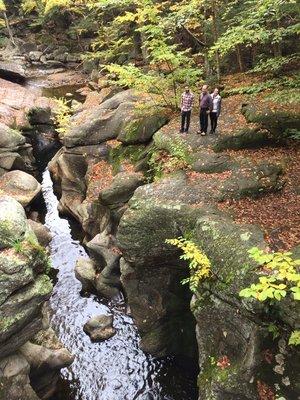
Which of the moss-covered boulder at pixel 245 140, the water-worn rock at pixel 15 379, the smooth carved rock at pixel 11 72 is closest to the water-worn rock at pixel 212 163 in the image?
the moss-covered boulder at pixel 245 140

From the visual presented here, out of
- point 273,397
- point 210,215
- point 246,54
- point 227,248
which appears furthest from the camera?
point 246,54

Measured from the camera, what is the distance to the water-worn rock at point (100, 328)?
1758cm

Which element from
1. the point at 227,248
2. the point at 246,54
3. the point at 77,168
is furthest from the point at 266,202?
the point at 246,54

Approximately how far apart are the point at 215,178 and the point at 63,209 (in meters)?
14.0

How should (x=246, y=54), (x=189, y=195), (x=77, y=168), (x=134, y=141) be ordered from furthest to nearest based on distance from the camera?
1. (x=246, y=54)
2. (x=77, y=168)
3. (x=134, y=141)
4. (x=189, y=195)

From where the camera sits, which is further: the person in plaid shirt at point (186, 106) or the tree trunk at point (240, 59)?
the tree trunk at point (240, 59)

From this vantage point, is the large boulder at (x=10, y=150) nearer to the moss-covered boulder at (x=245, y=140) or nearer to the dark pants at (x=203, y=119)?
the dark pants at (x=203, y=119)

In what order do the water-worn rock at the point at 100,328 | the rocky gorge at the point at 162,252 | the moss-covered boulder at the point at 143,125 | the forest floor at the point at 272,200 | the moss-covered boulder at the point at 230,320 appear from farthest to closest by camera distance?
the moss-covered boulder at the point at 143,125 < the water-worn rock at the point at 100,328 < the forest floor at the point at 272,200 < the rocky gorge at the point at 162,252 < the moss-covered boulder at the point at 230,320

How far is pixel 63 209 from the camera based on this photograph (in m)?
26.5

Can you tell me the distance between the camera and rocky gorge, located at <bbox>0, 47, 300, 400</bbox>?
1105 centimetres

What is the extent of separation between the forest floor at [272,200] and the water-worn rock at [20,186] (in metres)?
10.7

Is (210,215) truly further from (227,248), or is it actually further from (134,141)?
(134,141)

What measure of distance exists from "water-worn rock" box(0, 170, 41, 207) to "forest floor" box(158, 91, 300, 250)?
10661mm

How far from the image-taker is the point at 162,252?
1434 centimetres
